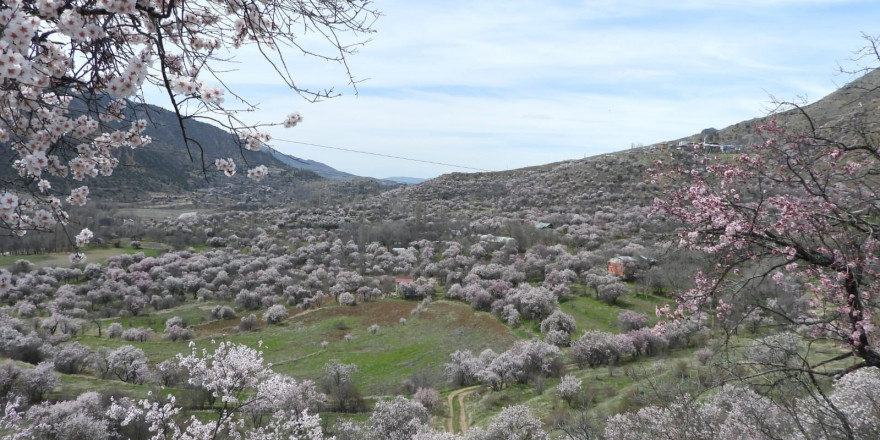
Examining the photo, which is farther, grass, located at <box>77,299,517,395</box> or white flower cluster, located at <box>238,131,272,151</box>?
grass, located at <box>77,299,517,395</box>

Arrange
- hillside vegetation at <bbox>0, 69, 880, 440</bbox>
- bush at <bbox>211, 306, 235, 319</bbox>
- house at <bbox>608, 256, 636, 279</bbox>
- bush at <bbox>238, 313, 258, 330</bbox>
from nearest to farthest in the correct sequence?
1. hillside vegetation at <bbox>0, 69, 880, 440</bbox>
2. bush at <bbox>238, 313, 258, 330</bbox>
3. bush at <bbox>211, 306, 235, 319</bbox>
4. house at <bbox>608, 256, 636, 279</bbox>

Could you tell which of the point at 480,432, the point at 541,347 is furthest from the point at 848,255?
the point at 541,347

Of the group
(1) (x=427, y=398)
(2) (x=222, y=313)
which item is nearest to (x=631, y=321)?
(1) (x=427, y=398)

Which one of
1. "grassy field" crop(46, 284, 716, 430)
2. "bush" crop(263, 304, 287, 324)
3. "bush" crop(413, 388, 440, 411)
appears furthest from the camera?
"bush" crop(263, 304, 287, 324)

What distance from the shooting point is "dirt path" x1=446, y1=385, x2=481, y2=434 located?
19.4 meters

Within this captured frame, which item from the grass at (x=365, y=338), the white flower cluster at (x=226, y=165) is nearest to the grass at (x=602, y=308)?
the grass at (x=365, y=338)

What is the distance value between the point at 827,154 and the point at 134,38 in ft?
23.9

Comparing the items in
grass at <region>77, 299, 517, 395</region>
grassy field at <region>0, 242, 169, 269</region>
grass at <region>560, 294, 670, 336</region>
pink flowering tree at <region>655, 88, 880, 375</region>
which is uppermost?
pink flowering tree at <region>655, 88, 880, 375</region>

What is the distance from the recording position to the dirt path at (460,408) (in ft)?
63.6

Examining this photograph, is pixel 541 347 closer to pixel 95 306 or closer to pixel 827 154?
pixel 827 154

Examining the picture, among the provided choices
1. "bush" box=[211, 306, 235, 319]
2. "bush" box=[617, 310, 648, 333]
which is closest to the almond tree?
→ "bush" box=[617, 310, 648, 333]

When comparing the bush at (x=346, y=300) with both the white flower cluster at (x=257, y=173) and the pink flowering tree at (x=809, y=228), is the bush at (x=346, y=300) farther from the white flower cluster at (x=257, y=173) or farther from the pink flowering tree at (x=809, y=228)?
the pink flowering tree at (x=809, y=228)

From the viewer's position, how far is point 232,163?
493 centimetres

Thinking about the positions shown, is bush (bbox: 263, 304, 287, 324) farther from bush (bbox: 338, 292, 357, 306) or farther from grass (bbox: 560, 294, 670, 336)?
grass (bbox: 560, 294, 670, 336)
